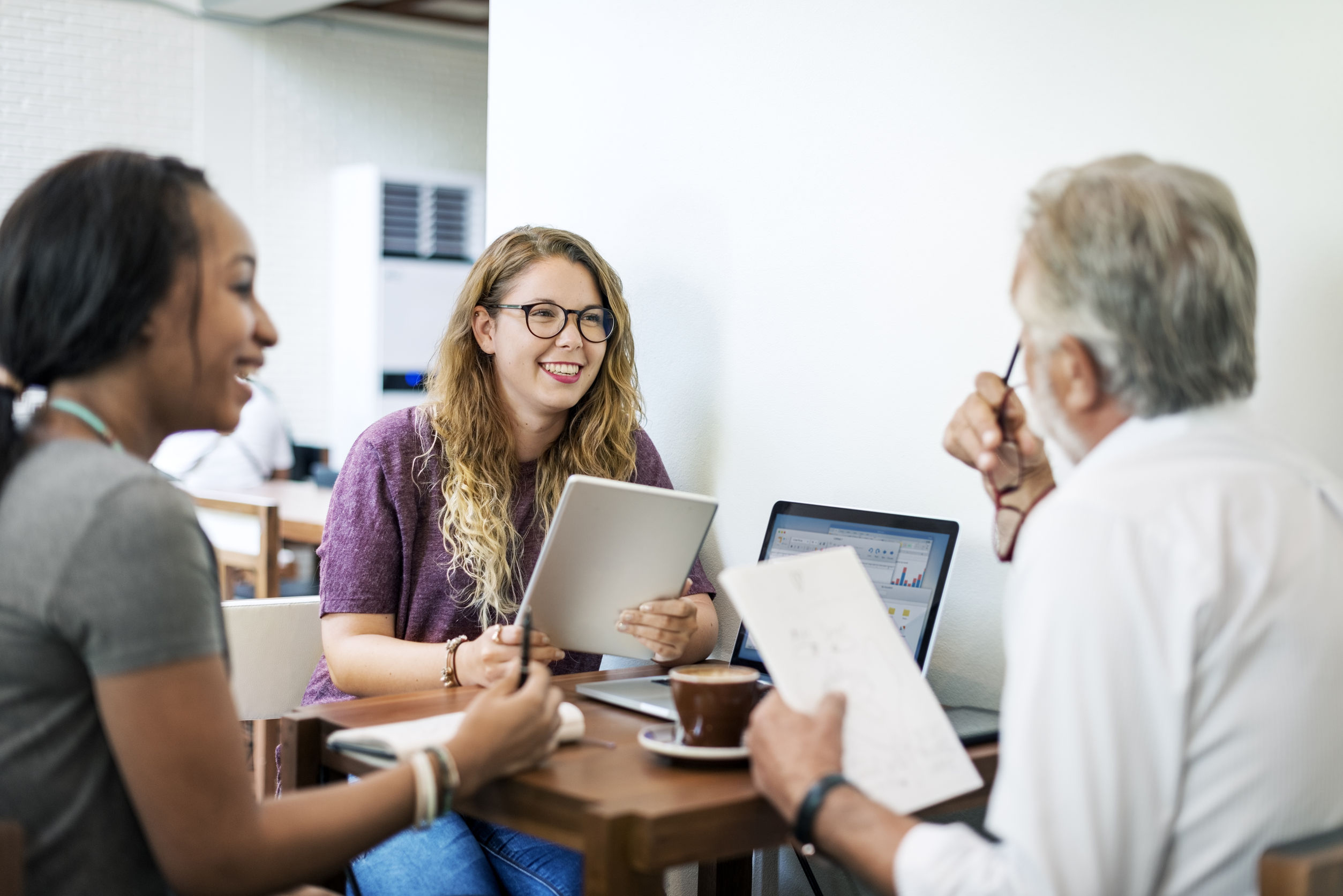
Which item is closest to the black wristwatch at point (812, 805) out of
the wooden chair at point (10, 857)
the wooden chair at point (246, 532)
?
the wooden chair at point (10, 857)

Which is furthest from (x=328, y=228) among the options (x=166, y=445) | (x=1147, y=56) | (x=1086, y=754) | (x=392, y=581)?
(x=1086, y=754)

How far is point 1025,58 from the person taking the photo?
1799 mm

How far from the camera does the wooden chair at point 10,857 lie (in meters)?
1.01

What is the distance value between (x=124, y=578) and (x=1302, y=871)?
0.97 m

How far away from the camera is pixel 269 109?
23.8ft

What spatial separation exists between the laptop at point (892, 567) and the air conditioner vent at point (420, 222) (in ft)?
18.3

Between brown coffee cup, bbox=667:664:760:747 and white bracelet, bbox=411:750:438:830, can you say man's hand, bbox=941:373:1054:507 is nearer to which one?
brown coffee cup, bbox=667:664:760:747

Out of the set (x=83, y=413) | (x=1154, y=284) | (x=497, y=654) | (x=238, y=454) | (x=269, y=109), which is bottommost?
(x=238, y=454)

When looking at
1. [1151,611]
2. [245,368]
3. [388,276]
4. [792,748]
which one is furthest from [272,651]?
[388,276]

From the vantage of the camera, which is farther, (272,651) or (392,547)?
(272,651)

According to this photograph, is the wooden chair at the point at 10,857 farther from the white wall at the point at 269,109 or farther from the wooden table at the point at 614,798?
the white wall at the point at 269,109

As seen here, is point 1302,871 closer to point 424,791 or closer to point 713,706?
point 713,706

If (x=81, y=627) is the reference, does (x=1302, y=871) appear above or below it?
below

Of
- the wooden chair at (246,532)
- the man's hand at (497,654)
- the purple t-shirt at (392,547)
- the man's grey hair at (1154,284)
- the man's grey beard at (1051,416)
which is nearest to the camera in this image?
the man's grey hair at (1154,284)
